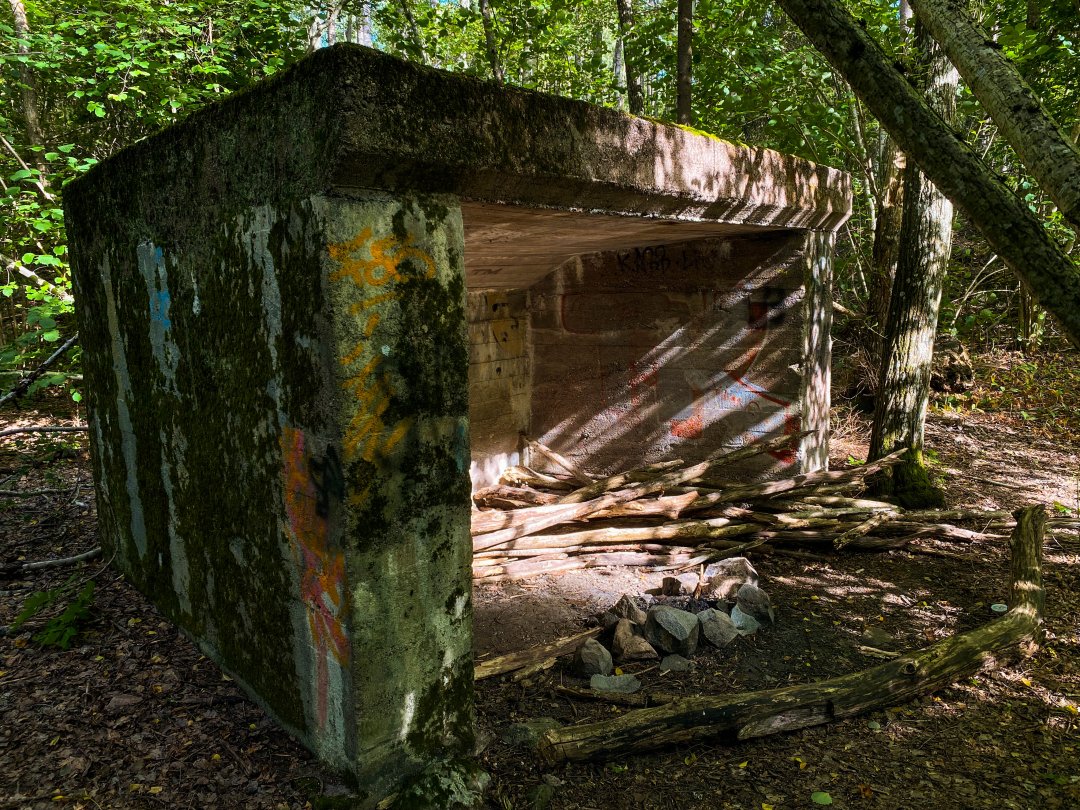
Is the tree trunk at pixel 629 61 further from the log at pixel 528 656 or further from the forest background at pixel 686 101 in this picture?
the log at pixel 528 656

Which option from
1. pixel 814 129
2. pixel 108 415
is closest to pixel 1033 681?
pixel 108 415

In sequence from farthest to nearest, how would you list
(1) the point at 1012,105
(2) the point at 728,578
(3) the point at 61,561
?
(3) the point at 61,561
(2) the point at 728,578
(1) the point at 1012,105

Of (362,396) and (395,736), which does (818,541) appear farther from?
(362,396)

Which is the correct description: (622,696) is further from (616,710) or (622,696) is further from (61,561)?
(61,561)

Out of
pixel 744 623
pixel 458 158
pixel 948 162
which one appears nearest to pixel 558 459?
pixel 744 623

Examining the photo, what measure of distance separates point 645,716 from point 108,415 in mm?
3495

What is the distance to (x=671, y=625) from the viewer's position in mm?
3770

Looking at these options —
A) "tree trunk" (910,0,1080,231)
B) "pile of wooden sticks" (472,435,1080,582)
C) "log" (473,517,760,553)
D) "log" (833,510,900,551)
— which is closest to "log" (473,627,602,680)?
"pile of wooden sticks" (472,435,1080,582)

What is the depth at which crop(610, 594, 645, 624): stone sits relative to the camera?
392 cm

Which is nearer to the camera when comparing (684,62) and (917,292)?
(917,292)

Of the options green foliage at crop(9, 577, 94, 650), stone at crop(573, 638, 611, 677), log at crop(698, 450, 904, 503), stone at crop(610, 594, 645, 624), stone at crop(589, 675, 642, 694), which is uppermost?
log at crop(698, 450, 904, 503)

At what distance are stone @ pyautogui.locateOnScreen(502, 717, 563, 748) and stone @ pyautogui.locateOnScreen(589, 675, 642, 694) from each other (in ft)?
1.23

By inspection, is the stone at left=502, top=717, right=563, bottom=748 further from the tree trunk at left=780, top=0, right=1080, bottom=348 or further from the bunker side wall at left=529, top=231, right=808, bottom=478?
the bunker side wall at left=529, top=231, right=808, bottom=478

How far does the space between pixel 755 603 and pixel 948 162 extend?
2.74 metres
